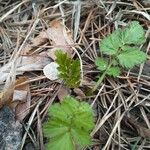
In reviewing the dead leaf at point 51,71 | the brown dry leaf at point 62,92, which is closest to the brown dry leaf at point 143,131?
the brown dry leaf at point 62,92

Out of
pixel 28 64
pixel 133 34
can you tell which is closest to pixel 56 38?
pixel 28 64

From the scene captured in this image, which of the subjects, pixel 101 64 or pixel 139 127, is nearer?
pixel 139 127

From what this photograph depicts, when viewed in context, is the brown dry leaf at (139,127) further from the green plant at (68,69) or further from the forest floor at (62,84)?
the green plant at (68,69)

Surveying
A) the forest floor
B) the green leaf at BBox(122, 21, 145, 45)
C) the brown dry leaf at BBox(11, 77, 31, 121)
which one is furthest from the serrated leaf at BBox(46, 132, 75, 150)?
the green leaf at BBox(122, 21, 145, 45)

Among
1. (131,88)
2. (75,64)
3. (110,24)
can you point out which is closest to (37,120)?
(75,64)

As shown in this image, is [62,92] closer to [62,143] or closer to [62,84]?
[62,84]
